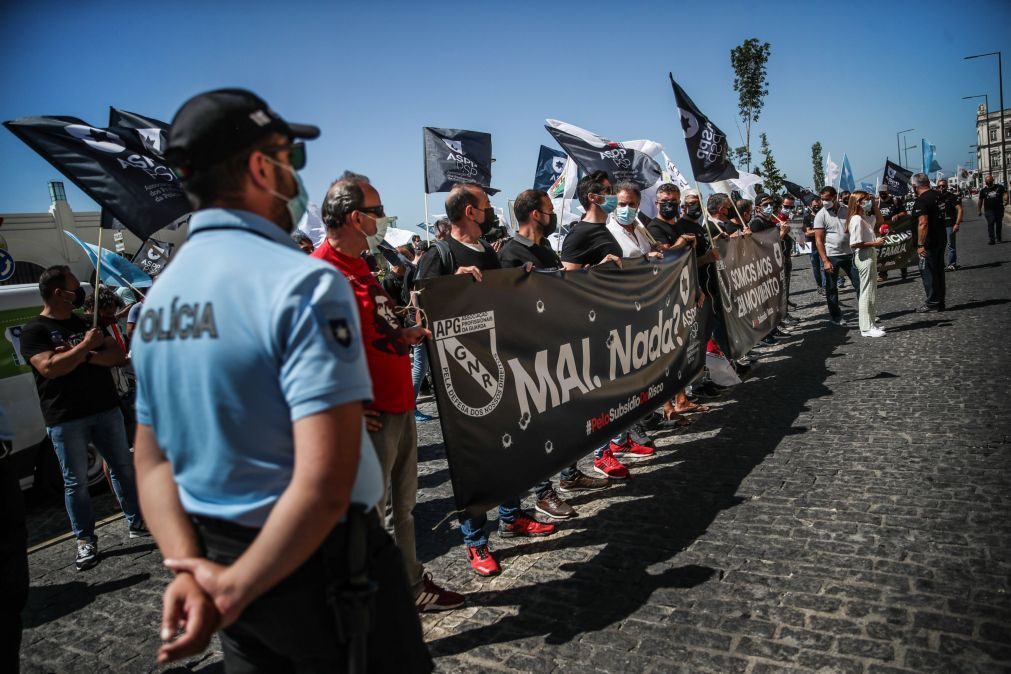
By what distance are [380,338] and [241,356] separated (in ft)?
5.91

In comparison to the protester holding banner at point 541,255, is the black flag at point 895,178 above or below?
above

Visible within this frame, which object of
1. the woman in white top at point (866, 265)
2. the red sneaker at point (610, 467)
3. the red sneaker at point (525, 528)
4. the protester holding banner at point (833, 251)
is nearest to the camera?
the red sneaker at point (525, 528)

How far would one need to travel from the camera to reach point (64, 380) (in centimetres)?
481

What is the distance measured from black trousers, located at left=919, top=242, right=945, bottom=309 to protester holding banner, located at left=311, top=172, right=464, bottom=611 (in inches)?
407

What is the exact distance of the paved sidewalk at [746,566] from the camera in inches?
112

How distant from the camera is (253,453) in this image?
1289 millimetres

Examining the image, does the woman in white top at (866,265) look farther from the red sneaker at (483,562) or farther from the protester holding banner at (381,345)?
the protester holding banner at (381,345)

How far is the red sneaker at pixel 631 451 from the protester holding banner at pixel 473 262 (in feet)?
5.16

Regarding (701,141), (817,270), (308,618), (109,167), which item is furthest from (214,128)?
(817,270)

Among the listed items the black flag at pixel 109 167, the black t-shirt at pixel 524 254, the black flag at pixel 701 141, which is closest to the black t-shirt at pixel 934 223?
the black flag at pixel 701 141

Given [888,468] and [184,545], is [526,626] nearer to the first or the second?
[184,545]

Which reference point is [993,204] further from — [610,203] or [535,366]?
[535,366]

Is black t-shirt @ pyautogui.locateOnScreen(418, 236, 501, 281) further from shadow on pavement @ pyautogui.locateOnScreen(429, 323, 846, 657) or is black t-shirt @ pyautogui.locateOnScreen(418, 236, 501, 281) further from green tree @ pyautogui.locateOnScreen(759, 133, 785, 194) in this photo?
green tree @ pyautogui.locateOnScreen(759, 133, 785, 194)

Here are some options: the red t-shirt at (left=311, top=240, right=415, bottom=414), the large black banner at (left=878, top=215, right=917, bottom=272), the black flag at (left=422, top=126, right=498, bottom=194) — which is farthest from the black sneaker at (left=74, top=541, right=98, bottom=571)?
the large black banner at (left=878, top=215, right=917, bottom=272)
